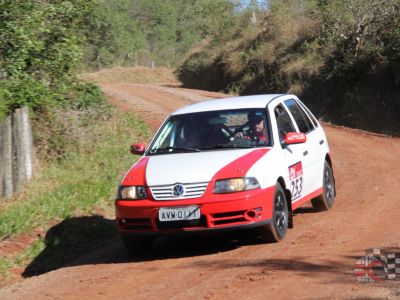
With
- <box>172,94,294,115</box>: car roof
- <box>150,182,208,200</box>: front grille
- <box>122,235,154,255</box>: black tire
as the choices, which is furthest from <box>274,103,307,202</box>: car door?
<box>122,235,154,255</box>: black tire

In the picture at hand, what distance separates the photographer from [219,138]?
9.06m

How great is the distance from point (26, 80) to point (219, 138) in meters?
4.57

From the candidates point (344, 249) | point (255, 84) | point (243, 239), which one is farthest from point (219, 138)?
point (255, 84)

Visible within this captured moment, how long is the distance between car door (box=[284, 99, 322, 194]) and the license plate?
225cm

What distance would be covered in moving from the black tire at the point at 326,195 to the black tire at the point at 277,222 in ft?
6.08

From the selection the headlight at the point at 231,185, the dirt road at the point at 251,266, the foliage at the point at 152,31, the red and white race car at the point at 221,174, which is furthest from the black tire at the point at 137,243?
the foliage at the point at 152,31

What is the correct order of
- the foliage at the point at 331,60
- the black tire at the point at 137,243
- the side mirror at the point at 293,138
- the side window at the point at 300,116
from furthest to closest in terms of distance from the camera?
the foliage at the point at 331,60 < the side window at the point at 300,116 < the side mirror at the point at 293,138 < the black tire at the point at 137,243

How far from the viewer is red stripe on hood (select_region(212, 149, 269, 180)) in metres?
8.00

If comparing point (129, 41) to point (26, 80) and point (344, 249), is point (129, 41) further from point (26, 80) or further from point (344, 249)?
point (344, 249)

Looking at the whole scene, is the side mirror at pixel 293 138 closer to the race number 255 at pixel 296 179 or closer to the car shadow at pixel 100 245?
the race number 255 at pixel 296 179

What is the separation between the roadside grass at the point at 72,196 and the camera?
9914 mm

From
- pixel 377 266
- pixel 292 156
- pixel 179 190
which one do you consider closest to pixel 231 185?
pixel 179 190

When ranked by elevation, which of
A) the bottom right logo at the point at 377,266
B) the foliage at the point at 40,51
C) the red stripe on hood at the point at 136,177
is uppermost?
the foliage at the point at 40,51

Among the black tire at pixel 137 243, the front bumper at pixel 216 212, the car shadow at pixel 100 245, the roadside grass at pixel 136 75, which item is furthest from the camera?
the roadside grass at pixel 136 75
